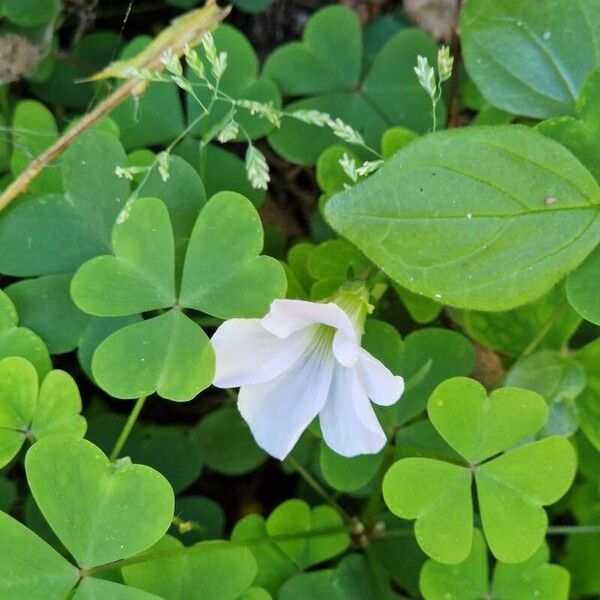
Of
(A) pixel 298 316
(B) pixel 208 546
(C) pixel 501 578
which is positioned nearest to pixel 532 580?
(C) pixel 501 578

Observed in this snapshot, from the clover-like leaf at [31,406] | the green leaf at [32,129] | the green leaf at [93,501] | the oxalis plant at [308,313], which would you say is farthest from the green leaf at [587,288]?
the green leaf at [32,129]

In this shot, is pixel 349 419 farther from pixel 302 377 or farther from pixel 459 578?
pixel 459 578

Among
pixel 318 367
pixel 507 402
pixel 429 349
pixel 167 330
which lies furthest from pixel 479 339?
pixel 167 330

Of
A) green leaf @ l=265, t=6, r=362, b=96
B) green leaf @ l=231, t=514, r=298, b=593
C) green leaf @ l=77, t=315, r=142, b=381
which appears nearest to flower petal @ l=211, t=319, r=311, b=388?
green leaf @ l=77, t=315, r=142, b=381

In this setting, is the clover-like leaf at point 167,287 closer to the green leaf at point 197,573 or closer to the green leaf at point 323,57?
the green leaf at point 197,573

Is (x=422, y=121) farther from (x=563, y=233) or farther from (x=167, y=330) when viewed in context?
(x=167, y=330)
